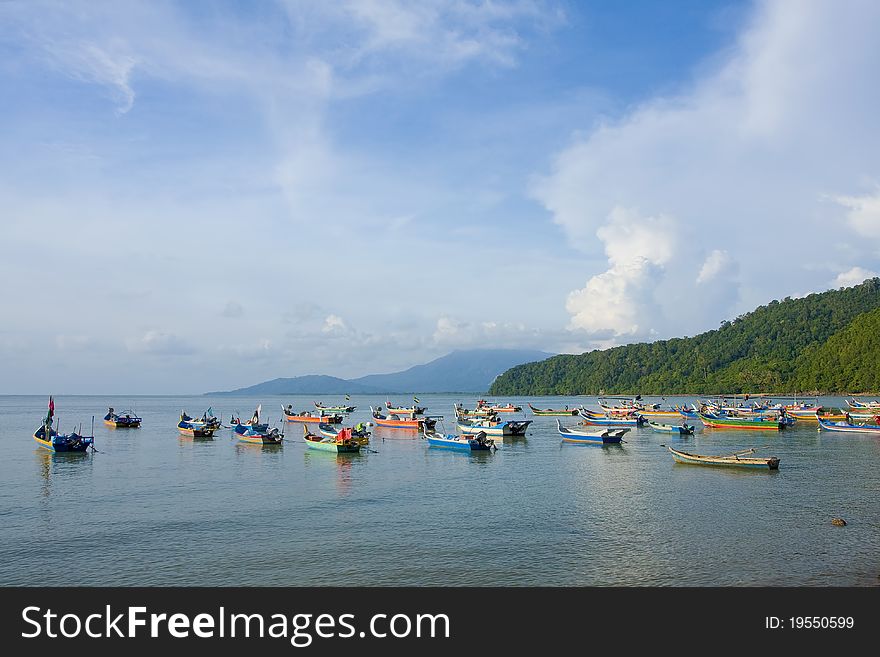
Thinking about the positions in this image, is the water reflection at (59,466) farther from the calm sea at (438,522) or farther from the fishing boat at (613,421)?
the fishing boat at (613,421)

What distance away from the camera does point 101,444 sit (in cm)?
7025

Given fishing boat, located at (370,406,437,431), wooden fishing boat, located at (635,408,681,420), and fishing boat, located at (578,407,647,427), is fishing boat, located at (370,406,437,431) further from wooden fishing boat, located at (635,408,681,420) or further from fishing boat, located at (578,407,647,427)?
wooden fishing boat, located at (635,408,681,420)

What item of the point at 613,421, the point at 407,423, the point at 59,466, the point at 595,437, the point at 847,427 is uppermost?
the point at 407,423

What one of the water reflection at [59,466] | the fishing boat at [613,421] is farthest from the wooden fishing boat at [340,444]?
the fishing boat at [613,421]

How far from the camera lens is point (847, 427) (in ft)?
248

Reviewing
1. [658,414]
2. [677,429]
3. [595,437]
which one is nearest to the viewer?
[595,437]

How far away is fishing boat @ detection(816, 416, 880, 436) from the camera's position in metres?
73.4

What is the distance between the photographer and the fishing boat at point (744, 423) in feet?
266

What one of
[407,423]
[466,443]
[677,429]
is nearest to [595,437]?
[466,443]

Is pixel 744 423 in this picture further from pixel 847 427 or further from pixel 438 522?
pixel 438 522

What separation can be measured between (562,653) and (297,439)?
62.4 metres

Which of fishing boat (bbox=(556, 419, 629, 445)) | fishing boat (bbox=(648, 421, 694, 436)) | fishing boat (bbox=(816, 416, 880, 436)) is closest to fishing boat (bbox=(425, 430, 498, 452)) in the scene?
fishing boat (bbox=(556, 419, 629, 445))

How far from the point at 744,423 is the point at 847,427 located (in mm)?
11745

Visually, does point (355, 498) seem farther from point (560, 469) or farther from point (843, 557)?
point (843, 557)
